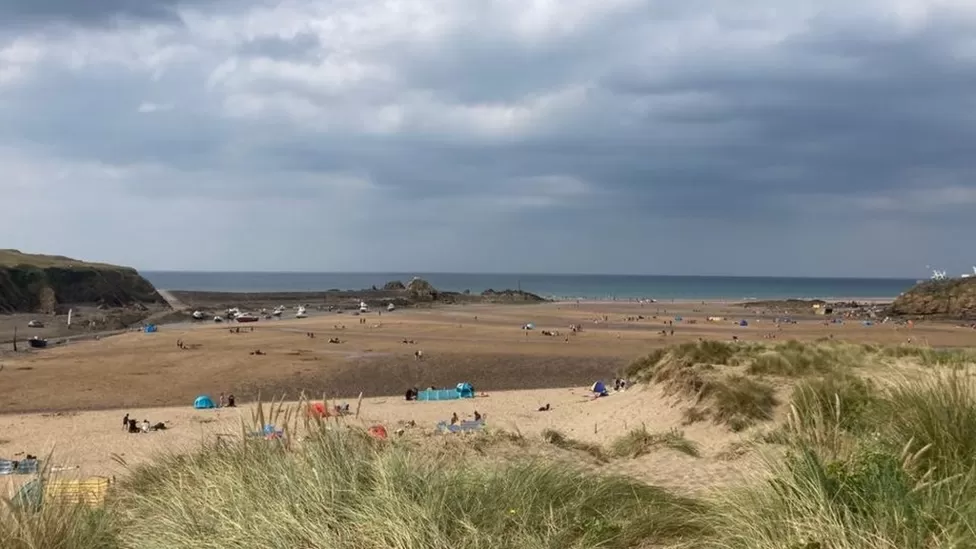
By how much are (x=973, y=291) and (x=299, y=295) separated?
241ft

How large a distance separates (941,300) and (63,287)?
79.9 meters

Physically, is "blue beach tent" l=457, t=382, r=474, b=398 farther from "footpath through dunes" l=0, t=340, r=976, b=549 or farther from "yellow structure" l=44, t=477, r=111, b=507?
"yellow structure" l=44, t=477, r=111, b=507

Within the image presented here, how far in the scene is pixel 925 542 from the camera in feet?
11.8

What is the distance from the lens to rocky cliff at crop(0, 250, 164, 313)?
2436 inches

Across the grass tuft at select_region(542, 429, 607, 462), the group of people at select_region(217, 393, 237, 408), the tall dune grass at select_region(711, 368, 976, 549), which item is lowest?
the group of people at select_region(217, 393, 237, 408)

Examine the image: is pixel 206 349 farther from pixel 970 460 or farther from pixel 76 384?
pixel 970 460

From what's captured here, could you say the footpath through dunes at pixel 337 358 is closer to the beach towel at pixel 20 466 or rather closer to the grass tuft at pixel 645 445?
the beach towel at pixel 20 466

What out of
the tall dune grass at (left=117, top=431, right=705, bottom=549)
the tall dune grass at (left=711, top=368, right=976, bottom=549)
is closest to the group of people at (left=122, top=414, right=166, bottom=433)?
the tall dune grass at (left=117, top=431, right=705, bottom=549)

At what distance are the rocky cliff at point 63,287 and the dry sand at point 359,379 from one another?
74.2 feet

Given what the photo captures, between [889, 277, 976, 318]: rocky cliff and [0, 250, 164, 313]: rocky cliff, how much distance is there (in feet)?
240

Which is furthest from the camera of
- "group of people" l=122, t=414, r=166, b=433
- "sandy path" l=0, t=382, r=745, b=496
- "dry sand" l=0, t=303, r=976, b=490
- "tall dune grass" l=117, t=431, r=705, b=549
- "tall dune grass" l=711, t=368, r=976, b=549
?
"group of people" l=122, t=414, r=166, b=433

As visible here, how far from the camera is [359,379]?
90.9 feet

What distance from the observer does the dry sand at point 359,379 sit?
14781 mm

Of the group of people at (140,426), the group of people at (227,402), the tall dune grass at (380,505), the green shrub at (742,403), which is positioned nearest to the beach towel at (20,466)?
the group of people at (140,426)
